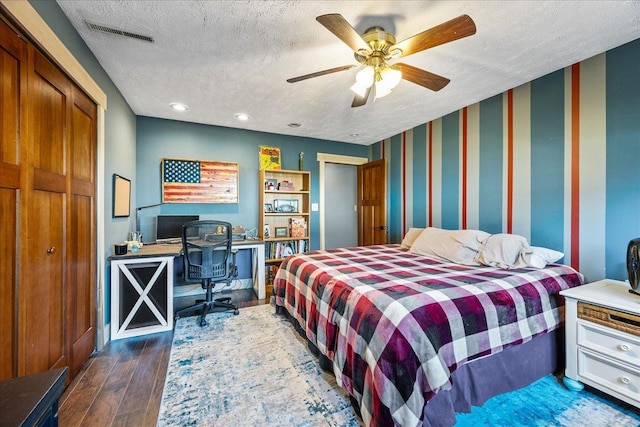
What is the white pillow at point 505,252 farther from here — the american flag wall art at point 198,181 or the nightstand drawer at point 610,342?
the american flag wall art at point 198,181

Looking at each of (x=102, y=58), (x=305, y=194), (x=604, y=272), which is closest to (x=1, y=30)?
(x=102, y=58)

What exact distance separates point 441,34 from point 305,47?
3.19 ft

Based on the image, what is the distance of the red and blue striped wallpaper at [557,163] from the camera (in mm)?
2043

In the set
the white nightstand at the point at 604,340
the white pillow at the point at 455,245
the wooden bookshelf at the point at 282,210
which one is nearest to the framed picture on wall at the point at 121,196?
the wooden bookshelf at the point at 282,210

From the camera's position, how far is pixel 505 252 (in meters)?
2.29

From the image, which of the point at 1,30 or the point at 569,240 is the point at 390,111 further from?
the point at 1,30

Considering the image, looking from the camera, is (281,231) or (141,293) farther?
(281,231)

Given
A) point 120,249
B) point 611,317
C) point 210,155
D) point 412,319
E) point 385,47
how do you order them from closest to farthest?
point 412,319 < point 611,317 < point 385,47 < point 120,249 < point 210,155

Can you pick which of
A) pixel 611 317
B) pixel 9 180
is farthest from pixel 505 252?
pixel 9 180

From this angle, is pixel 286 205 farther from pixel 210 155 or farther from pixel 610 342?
pixel 610 342

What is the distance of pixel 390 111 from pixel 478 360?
274 centimetres

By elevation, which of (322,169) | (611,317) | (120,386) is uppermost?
(322,169)

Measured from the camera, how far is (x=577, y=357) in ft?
5.86

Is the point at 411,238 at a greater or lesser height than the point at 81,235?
lesser
